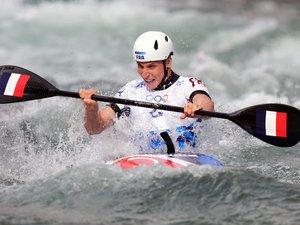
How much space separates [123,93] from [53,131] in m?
2.88

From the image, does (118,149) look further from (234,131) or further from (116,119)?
(234,131)

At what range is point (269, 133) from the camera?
5.07 metres

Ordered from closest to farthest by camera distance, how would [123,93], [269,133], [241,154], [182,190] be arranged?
[182,190], [269,133], [123,93], [241,154]

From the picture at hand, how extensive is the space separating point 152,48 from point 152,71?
16 cm

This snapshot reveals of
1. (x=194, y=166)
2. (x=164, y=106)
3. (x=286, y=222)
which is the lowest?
(x=286, y=222)

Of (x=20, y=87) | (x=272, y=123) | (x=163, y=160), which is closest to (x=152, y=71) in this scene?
(x=163, y=160)

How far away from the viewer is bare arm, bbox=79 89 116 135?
192 inches

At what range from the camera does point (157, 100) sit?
5234mm

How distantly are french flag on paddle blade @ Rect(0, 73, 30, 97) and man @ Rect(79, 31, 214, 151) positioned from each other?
0.65 metres

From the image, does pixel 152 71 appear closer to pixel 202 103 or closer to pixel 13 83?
pixel 202 103

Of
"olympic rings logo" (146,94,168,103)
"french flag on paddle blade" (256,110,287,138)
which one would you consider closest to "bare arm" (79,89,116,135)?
"olympic rings logo" (146,94,168,103)

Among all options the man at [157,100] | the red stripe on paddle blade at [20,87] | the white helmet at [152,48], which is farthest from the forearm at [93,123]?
the red stripe on paddle blade at [20,87]

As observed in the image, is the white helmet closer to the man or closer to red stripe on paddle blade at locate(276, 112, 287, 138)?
the man

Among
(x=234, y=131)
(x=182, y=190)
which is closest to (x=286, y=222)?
(x=182, y=190)
